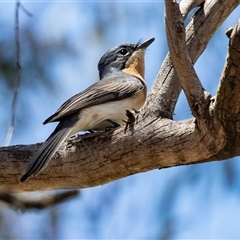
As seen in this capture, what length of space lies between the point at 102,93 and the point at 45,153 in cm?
105

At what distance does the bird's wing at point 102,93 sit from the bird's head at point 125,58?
56 cm

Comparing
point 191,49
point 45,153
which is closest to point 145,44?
point 191,49

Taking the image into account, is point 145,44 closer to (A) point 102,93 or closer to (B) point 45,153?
(A) point 102,93

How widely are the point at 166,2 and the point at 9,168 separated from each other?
1.79m

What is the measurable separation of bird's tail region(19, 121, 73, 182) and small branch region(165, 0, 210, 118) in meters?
1.11

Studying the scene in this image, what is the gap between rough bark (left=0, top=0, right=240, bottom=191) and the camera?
355 centimetres

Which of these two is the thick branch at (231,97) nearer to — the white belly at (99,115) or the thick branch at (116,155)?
the thick branch at (116,155)

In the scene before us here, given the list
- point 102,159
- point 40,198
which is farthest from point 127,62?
point 40,198

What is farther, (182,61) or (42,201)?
(182,61)

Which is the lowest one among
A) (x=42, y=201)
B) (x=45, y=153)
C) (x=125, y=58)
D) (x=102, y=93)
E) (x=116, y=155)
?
(x=42, y=201)

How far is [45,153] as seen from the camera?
171 inches

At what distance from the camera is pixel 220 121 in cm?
363

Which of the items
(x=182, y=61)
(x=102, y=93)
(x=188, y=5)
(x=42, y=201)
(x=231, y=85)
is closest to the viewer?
(x=42, y=201)

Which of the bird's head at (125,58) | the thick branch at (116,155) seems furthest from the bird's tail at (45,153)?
the bird's head at (125,58)
